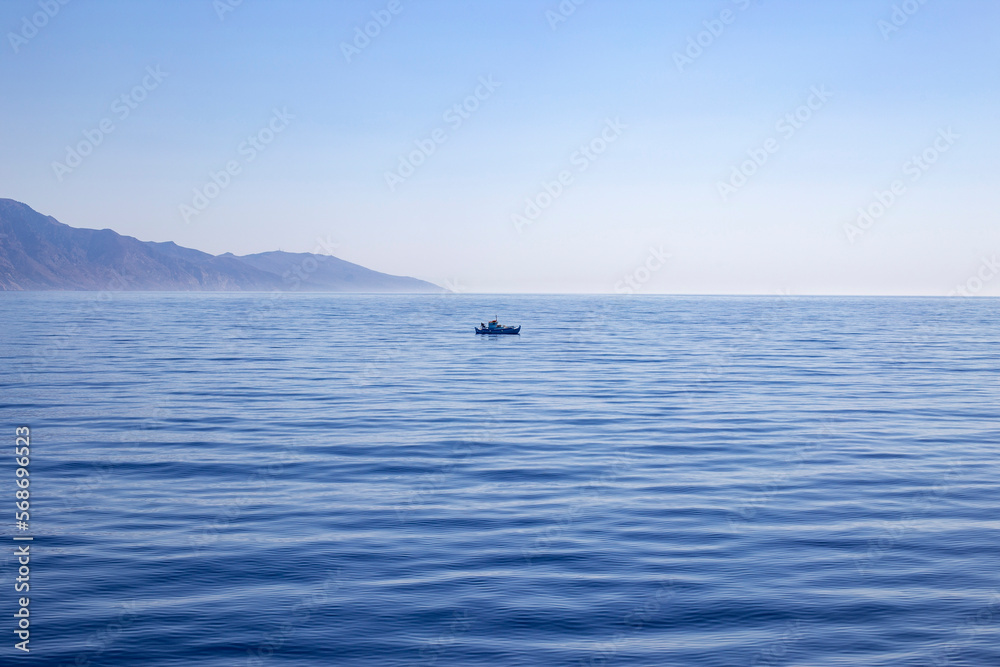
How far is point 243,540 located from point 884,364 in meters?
49.1

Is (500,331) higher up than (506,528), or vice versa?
(500,331)

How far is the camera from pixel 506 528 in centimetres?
1555

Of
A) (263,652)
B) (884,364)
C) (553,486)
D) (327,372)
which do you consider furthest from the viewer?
(884,364)

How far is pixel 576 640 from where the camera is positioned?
10633mm

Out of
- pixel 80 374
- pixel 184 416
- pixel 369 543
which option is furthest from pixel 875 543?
pixel 80 374

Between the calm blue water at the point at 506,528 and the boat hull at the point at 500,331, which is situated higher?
the boat hull at the point at 500,331

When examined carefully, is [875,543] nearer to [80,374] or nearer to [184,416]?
[184,416]

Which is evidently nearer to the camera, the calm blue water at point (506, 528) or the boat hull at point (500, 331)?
the calm blue water at point (506, 528)

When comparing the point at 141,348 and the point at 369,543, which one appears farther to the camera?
the point at 141,348

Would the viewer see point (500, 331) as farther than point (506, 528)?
Yes

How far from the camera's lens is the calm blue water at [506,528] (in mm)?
10766

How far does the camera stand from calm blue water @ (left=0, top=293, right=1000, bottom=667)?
1077cm

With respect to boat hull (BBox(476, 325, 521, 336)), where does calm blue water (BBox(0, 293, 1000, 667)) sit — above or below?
below

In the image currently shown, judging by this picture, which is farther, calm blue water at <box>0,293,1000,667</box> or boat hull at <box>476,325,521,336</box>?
boat hull at <box>476,325,521,336</box>
